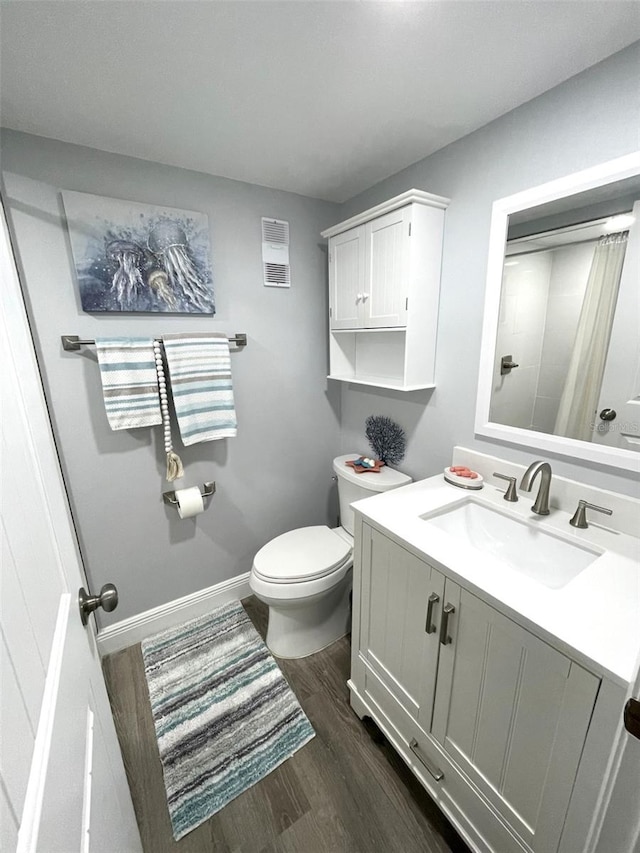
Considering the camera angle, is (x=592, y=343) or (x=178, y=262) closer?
(x=592, y=343)

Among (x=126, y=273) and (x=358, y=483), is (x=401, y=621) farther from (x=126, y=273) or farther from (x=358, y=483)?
(x=126, y=273)

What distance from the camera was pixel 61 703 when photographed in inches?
19.3

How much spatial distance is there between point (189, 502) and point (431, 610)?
3.79 ft

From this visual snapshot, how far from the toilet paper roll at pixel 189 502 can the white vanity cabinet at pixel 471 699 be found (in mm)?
823

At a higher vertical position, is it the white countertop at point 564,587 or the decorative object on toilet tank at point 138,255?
the decorative object on toilet tank at point 138,255

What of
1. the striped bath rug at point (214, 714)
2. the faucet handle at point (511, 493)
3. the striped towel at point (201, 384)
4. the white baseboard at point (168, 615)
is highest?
the striped towel at point (201, 384)

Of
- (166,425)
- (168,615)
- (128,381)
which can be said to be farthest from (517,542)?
Answer: (168,615)

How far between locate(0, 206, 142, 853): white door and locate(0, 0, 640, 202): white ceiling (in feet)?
2.20

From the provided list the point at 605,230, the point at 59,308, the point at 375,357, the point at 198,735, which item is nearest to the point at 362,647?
the point at 198,735

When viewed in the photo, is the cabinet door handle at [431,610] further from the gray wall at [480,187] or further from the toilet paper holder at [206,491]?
the toilet paper holder at [206,491]

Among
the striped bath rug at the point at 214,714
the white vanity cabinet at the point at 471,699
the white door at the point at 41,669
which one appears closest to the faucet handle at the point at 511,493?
the white vanity cabinet at the point at 471,699

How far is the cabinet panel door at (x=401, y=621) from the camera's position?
1.04 metres

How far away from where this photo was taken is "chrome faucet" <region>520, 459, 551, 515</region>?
111cm

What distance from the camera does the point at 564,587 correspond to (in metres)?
0.87
